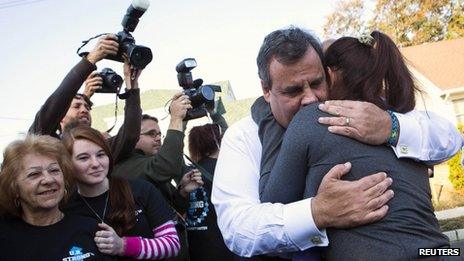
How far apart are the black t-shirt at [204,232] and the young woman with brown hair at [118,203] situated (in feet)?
2.57

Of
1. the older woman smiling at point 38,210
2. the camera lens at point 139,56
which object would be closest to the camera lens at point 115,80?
the camera lens at point 139,56

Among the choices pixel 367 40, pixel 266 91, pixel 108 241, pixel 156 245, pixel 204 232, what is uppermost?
pixel 367 40

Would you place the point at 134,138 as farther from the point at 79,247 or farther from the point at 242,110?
the point at 242,110

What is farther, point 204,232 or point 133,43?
point 204,232

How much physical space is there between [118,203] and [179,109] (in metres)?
1.09

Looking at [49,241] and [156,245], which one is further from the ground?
[49,241]

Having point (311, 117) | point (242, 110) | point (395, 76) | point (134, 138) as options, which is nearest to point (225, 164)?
point (311, 117)

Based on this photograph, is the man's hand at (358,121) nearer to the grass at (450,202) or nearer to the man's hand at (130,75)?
the man's hand at (130,75)

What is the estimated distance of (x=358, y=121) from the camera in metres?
1.75

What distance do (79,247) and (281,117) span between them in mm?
1272

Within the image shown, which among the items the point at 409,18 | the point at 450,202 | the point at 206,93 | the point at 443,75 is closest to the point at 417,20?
the point at 409,18

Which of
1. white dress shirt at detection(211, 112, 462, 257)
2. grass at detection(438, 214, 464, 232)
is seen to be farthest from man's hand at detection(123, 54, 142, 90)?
grass at detection(438, 214, 464, 232)

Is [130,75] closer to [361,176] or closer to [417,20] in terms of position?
[361,176]

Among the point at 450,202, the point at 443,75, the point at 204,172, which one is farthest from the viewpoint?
the point at 443,75
